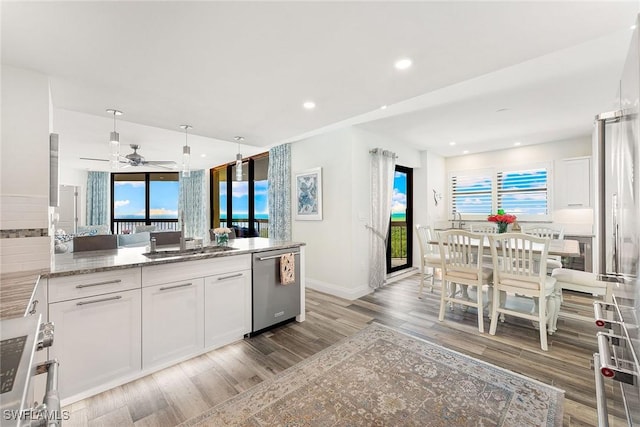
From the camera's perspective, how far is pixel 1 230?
1.87 m

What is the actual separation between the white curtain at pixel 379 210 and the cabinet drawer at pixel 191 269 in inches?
88.3

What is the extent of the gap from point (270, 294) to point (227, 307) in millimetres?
478

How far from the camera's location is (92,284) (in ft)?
6.18

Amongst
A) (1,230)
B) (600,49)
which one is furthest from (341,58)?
(1,230)

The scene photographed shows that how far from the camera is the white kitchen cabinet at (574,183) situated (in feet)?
14.8

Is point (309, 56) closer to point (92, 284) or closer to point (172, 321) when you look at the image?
point (92, 284)

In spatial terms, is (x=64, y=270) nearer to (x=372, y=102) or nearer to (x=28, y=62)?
(x=28, y=62)

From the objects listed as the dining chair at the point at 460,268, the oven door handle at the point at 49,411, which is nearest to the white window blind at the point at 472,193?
the dining chair at the point at 460,268

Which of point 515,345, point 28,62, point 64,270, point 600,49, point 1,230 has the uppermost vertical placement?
point 600,49

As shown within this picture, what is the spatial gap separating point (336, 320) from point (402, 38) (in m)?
2.87

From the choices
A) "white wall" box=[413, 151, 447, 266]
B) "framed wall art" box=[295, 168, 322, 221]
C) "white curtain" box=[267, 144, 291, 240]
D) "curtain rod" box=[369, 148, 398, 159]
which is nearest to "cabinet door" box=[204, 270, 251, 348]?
"framed wall art" box=[295, 168, 322, 221]

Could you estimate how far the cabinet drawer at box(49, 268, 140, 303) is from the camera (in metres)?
1.77

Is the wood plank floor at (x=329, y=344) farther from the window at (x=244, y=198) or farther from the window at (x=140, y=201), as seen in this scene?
the window at (x=140, y=201)

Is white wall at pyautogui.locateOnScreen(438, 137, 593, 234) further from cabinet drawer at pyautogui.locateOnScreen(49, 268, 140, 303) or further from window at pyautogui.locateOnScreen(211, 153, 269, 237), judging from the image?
cabinet drawer at pyautogui.locateOnScreen(49, 268, 140, 303)
